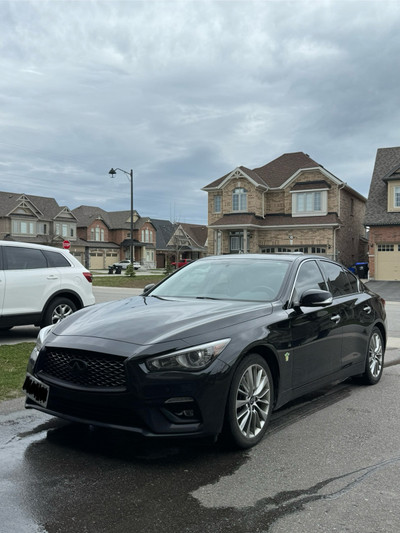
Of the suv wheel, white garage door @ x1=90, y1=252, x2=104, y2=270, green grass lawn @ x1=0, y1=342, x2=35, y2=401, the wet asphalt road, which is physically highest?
white garage door @ x1=90, y1=252, x2=104, y2=270

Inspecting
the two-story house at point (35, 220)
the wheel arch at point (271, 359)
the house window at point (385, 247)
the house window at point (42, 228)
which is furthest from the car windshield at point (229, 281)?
the house window at point (42, 228)

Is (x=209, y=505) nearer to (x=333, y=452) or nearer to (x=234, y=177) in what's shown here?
(x=333, y=452)

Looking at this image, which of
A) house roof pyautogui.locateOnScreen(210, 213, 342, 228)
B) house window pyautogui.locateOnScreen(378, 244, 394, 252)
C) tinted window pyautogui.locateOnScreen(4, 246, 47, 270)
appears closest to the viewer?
A: tinted window pyautogui.locateOnScreen(4, 246, 47, 270)

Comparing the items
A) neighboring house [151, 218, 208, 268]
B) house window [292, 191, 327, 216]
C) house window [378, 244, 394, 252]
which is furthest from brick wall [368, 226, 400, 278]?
neighboring house [151, 218, 208, 268]

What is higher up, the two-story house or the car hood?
the two-story house

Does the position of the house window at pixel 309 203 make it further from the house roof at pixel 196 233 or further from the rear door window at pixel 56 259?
the house roof at pixel 196 233

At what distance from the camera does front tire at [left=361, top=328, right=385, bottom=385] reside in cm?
640

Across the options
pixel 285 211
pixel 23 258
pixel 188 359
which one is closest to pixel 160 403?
pixel 188 359

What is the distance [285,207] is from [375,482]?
129ft

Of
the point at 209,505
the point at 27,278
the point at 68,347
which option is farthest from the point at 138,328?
the point at 27,278

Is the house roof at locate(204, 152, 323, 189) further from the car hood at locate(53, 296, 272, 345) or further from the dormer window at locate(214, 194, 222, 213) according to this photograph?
the car hood at locate(53, 296, 272, 345)

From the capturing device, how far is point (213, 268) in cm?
568

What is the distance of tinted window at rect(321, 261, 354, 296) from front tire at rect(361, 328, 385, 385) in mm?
756

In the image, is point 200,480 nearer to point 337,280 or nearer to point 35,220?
point 337,280
